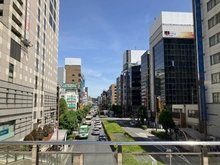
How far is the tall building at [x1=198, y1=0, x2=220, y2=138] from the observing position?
29498 millimetres

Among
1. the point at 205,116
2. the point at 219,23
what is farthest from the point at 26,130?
the point at 219,23

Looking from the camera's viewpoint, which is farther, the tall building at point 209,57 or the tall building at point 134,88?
the tall building at point 134,88

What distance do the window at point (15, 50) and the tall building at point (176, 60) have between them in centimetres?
4596

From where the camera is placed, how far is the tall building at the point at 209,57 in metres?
29.5

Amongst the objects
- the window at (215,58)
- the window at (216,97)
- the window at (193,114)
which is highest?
the window at (215,58)

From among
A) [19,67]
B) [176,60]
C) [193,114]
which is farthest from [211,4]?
[176,60]

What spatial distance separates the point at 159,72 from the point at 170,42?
10.3 meters

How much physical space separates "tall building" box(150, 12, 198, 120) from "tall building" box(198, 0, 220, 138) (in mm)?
28423

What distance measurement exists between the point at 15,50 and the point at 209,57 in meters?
28.8

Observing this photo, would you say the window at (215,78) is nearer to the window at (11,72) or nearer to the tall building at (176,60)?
the window at (11,72)

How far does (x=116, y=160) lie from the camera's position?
455 cm

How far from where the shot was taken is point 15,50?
82.7ft

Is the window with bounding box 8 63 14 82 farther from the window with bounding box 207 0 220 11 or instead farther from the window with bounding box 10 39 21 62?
the window with bounding box 207 0 220 11

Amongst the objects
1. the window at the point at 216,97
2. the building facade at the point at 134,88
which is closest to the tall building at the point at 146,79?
the building facade at the point at 134,88
